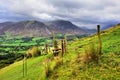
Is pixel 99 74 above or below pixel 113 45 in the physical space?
below

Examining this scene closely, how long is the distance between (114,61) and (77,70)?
4.79 metres

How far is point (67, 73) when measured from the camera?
96.6 feet

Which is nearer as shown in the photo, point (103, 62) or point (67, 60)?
point (103, 62)

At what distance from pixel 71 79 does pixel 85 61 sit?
14.8 ft

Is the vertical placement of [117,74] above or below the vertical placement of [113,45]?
below

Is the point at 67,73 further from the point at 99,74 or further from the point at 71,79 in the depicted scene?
the point at 99,74

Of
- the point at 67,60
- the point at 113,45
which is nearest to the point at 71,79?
the point at 67,60

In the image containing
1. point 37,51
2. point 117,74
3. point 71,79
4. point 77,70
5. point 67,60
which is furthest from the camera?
point 37,51

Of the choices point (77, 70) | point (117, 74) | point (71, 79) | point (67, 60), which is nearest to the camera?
point (117, 74)

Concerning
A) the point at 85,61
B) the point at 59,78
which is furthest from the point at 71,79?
the point at 85,61

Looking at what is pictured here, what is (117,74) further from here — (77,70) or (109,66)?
(77,70)

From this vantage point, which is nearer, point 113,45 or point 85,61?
point 85,61

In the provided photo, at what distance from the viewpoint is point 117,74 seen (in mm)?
24922

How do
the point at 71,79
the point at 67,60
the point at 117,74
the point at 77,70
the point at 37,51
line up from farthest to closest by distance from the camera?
the point at 37,51
the point at 67,60
the point at 77,70
the point at 71,79
the point at 117,74
